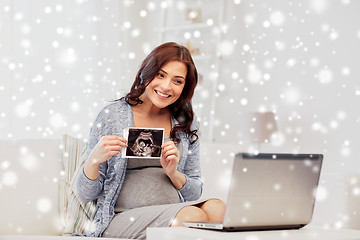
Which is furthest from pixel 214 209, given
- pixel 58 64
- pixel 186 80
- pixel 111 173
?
pixel 58 64

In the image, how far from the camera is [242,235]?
1091 millimetres

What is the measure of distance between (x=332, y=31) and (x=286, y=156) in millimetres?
2317

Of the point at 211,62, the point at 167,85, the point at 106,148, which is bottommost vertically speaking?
the point at 106,148

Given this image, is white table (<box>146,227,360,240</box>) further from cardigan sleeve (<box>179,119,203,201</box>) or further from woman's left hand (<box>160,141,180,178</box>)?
cardigan sleeve (<box>179,119,203,201</box>)

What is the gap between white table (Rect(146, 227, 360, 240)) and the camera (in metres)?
1.07

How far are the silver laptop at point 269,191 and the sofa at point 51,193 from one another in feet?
2.49

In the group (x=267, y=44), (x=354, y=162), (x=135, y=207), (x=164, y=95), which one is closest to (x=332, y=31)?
(x=267, y=44)

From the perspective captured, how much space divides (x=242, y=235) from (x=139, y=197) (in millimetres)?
664

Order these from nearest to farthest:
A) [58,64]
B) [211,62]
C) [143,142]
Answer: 1. [143,142]
2. [58,64]
3. [211,62]

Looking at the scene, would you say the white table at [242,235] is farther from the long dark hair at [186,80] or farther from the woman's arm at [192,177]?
the long dark hair at [186,80]

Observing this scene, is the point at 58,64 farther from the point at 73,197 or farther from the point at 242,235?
the point at 242,235

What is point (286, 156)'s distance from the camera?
3.78 ft

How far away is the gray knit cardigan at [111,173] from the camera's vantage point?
1663mm

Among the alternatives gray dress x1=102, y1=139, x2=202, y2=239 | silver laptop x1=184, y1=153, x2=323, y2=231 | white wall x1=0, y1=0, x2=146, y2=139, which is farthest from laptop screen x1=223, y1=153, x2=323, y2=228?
white wall x1=0, y1=0, x2=146, y2=139
